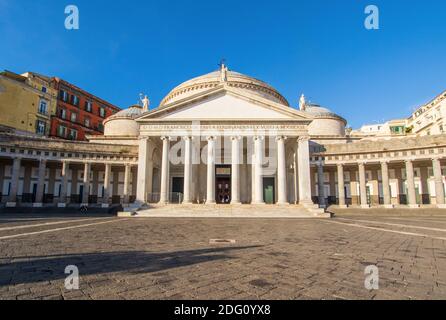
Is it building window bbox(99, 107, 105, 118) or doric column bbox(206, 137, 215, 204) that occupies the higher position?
building window bbox(99, 107, 105, 118)

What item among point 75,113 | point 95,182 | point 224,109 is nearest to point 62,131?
point 75,113

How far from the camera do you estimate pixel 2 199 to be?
3206cm

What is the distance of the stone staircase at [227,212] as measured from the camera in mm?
22734

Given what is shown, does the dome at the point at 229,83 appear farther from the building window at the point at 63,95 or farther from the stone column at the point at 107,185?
the building window at the point at 63,95

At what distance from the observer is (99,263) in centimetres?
547

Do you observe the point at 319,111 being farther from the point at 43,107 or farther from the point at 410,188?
the point at 43,107

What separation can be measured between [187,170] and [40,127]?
105 feet

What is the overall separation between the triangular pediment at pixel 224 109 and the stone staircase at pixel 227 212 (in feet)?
31.2

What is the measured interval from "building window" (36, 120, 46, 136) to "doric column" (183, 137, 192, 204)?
30.5m

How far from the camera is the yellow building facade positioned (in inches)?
1540

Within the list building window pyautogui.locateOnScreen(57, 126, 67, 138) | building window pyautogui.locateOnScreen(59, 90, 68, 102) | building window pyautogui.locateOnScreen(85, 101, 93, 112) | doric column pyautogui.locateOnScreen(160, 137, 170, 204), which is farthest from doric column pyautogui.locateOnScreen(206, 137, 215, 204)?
building window pyautogui.locateOnScreen(85, 101, 93, 112)

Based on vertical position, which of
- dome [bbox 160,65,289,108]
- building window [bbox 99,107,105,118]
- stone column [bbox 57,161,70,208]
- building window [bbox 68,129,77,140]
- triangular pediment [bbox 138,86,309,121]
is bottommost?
stone column [bbox 57,161,70,208]

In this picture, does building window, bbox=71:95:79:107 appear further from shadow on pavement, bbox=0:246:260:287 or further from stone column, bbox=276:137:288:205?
shadow on pavement, bbox=0:246:260:287
